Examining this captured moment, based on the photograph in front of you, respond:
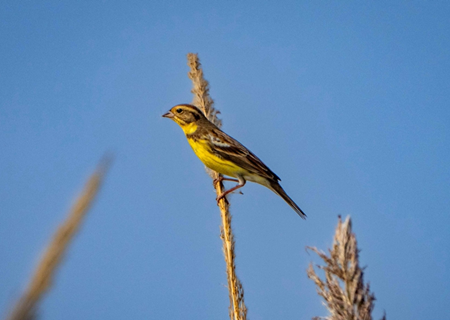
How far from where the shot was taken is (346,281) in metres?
2.16

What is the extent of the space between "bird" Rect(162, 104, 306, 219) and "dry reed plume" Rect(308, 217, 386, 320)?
238 inches

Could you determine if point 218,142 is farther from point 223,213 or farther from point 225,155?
point 223,213

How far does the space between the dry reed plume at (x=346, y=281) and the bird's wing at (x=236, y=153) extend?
630 centimetres

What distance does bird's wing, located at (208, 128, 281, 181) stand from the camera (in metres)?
8.49

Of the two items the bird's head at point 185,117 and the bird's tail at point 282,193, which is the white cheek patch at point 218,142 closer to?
the bird's head at point 185,117

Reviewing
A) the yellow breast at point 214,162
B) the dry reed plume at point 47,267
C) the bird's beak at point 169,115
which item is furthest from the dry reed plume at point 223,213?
the dry reed plume at point 47,267

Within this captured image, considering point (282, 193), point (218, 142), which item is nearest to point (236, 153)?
point (218, 142)

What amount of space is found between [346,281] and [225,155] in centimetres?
636

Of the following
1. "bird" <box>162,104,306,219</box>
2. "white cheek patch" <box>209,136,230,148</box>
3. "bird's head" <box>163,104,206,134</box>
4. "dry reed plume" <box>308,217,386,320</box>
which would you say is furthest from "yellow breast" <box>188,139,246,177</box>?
"dry reed plume" <box>308,217,386,320</box>

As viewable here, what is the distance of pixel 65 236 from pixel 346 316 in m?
1.85

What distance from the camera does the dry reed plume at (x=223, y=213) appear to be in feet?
13.7

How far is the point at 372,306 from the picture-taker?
7.06ft

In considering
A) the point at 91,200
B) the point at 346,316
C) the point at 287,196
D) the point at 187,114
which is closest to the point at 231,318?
the point at 346,316

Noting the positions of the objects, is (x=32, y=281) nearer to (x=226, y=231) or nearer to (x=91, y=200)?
(x=91, y=200)
